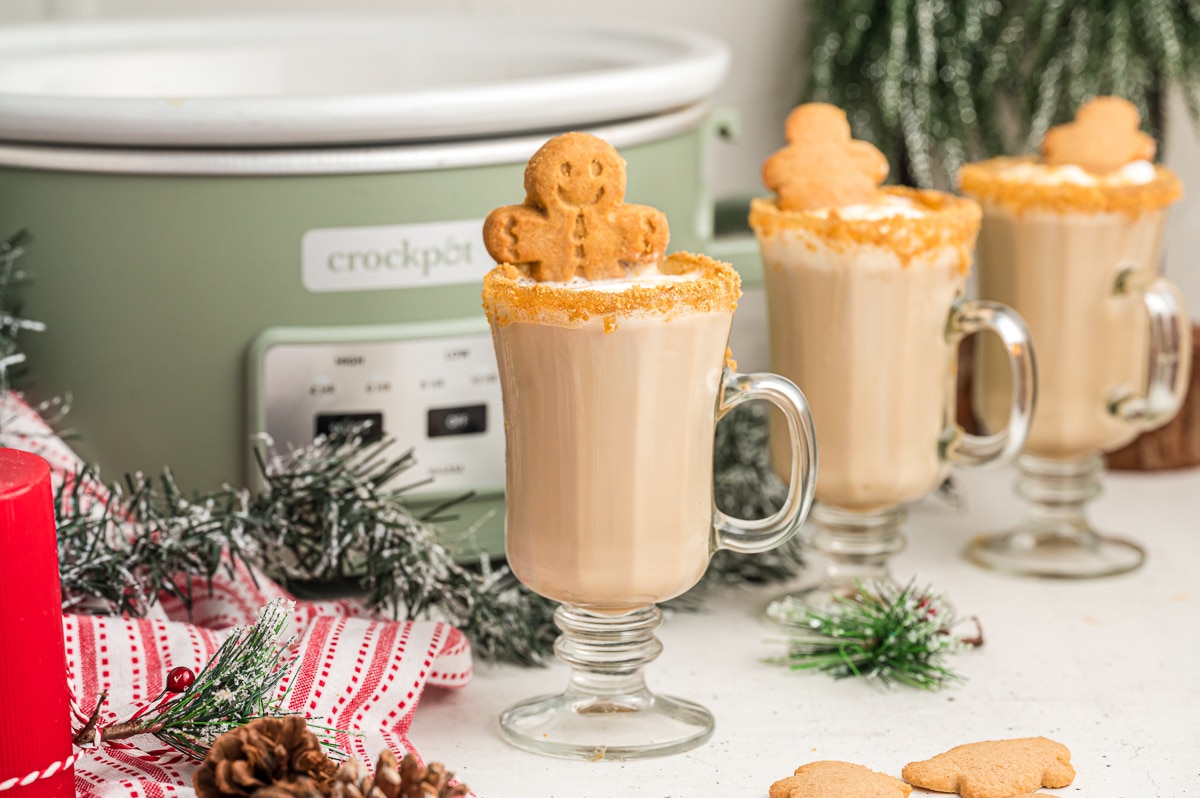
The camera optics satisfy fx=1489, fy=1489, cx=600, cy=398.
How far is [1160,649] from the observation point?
80 cm

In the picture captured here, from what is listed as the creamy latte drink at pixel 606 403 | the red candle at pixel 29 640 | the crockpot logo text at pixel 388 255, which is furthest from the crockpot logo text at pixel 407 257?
the red candle at pixel 29 640

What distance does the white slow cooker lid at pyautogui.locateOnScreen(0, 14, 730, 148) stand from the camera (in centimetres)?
74

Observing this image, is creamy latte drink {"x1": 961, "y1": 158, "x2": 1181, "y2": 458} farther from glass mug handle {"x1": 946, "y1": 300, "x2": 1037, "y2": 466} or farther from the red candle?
the red candle

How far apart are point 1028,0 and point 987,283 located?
1.08 feet

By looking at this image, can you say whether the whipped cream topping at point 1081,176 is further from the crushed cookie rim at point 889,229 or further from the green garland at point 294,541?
the green garland at point 294,541

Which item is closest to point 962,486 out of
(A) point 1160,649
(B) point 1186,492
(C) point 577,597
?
(B) point 1186,492

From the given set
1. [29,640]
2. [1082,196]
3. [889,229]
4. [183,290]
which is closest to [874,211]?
[889,229]

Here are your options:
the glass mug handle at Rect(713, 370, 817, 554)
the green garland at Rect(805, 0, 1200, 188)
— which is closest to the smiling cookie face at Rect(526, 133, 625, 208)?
the glass mug handle at Rect(713, 370, 817, 554)

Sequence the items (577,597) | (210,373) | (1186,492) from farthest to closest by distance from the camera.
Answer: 1. (1186,492)
2. (210,373)
3. (577,597)

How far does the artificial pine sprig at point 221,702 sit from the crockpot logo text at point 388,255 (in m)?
0.21

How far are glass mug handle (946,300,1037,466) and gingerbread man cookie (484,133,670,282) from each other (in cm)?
22

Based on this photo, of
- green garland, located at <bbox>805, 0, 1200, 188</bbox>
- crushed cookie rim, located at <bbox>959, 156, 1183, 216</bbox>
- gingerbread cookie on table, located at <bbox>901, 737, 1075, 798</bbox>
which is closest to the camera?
gingerbread cookie on table, located at <bbox>901, 737, 1075, 798</bbox>

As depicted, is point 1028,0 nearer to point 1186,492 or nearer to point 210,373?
point 1186,492

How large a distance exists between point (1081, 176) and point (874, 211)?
18 cm
